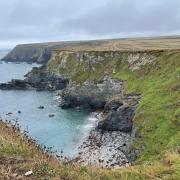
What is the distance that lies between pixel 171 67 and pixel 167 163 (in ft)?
190

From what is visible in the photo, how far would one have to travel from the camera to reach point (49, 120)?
74438mm

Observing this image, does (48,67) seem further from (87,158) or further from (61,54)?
(87,158)

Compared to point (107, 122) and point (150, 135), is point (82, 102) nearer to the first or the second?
point (107, 122)

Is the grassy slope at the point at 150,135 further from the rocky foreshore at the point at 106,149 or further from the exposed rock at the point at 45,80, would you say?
the exposed rock at the point at 45,80

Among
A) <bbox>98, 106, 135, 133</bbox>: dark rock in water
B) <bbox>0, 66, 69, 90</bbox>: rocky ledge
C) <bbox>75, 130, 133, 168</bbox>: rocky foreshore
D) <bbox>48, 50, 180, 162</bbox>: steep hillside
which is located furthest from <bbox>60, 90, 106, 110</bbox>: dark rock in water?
<bbox>0, 66, 69, 90</bbox>: rocky ledge

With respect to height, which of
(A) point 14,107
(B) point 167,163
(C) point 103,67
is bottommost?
(A) point 14,107

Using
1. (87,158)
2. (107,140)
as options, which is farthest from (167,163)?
(107,140)

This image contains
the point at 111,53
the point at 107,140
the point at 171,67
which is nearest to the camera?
the point at 107,140

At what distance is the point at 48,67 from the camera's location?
431 feet

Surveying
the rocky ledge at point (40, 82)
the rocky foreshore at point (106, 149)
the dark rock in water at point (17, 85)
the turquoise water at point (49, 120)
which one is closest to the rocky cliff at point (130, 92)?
the rocky foreshore at point (106, 149)

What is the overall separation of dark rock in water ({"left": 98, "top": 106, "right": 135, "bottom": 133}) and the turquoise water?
3.26 metres

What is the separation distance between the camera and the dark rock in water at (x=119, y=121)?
199ft

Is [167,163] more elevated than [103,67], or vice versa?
[167,163]

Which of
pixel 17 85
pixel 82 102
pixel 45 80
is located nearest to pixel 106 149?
pixel 82 102
